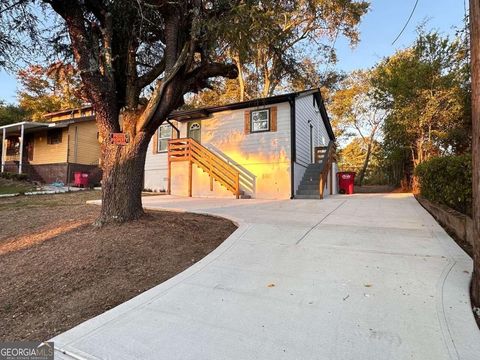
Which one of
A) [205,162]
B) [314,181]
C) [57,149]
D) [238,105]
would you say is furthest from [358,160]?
[57,149]

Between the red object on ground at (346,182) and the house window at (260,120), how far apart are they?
6.82 meters

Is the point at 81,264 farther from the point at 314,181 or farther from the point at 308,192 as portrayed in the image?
the point at 314,181

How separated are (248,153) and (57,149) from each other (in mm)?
13401

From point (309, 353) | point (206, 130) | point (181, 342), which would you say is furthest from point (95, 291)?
point (206, 130)

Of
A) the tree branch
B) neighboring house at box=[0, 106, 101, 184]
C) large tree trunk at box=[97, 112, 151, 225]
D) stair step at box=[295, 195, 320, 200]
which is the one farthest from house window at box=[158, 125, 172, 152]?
large tree trunk at box=[97, 112, 151, 225]

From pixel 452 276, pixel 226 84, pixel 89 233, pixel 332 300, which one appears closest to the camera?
pixel 332 300

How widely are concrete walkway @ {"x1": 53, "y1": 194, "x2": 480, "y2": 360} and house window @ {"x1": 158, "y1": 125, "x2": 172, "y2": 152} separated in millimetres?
12071

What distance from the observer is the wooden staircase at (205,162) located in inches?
476

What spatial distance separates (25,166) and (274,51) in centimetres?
2001

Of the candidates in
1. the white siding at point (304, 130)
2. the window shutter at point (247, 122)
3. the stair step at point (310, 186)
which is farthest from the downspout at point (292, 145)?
→ the window shutter at point (247, 122)

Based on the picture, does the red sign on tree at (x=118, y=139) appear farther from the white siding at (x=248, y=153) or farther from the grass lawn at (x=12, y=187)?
the grass lawn at (x=12, y=187)

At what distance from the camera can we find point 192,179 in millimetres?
13164

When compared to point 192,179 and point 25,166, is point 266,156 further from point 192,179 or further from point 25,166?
point 25,166

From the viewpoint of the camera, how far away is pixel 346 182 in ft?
53.9
